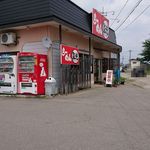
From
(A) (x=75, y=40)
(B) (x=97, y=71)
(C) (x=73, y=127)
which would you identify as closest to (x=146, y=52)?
(B) (x=97, y=71)

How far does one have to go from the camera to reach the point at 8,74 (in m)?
12.6

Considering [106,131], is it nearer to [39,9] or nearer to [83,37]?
[39,9]

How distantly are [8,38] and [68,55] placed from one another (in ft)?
11.2

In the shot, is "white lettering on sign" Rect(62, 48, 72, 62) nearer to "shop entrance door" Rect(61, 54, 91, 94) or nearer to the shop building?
the shop building

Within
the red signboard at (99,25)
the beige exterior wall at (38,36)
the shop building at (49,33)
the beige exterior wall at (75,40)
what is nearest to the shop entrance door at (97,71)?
the red signboard at (99,25)

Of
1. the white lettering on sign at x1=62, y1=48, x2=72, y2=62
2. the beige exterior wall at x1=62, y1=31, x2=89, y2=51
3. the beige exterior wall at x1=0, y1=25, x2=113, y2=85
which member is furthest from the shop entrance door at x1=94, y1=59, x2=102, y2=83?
the white lettering on sign at x1=62, y1=48, x2=72, y2=62

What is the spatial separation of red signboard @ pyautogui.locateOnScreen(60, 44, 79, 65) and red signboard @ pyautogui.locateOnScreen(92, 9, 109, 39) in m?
3.48

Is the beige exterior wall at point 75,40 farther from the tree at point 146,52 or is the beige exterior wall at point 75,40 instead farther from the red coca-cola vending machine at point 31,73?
the tree at point 146,52

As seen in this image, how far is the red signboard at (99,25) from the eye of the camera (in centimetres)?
1749

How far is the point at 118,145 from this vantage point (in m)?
5.09

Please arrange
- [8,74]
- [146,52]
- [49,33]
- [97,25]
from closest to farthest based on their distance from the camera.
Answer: [8,74]
[49,33]
[97,25]
[146,52]

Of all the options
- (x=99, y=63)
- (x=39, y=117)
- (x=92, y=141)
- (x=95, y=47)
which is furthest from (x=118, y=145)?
(x=99, y=63)

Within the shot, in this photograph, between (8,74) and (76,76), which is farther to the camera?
(76,76)

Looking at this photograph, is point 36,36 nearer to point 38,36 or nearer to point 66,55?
A: point 38,36
